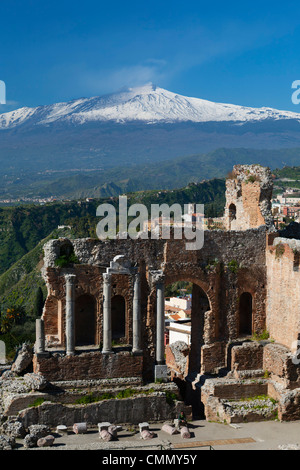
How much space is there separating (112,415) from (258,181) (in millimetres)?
12026

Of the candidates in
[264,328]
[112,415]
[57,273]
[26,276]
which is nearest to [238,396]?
[264,328]

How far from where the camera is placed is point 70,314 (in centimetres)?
2370

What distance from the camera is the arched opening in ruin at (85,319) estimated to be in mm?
26087

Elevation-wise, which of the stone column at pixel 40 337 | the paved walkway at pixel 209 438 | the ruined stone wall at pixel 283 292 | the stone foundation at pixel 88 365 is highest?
the ruined stone wall at pixel 283 292

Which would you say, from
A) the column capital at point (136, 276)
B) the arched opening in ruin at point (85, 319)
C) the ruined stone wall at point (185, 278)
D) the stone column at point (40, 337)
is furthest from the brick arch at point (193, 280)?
the stone column at point (40, 337)

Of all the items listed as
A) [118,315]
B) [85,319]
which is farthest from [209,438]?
[85,319]

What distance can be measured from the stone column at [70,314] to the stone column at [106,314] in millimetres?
1205

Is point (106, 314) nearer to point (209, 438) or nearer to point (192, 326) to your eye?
point (192, 326)

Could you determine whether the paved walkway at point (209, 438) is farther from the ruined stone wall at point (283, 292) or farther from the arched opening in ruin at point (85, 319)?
the arched opening in ruin at point (85, 319)

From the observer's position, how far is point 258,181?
90.9 feet

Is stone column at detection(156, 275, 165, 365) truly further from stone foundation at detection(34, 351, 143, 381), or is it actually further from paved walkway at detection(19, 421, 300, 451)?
paved walkway at detection(19, 421, 300, 451)

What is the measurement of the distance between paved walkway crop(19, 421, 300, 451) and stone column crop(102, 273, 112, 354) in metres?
3.15

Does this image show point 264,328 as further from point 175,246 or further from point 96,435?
point 96,435

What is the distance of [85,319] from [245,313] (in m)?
7.31
